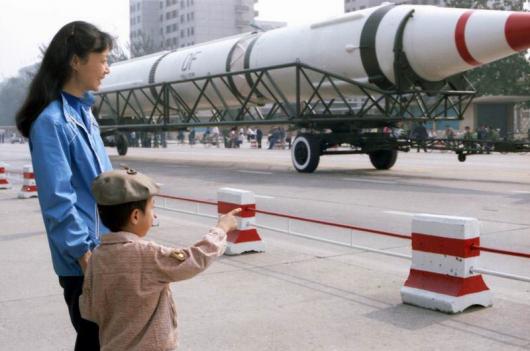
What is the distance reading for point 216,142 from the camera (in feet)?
163

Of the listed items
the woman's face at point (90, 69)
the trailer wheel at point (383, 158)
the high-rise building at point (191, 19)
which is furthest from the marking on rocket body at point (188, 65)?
the high-rise building at point (191, 19)

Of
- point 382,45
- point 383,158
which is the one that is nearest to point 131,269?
point 382,45

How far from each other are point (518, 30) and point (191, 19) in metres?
118

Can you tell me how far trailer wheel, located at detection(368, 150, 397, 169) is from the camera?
58.7 feet

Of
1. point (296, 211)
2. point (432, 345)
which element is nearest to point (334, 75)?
point (296, 211)

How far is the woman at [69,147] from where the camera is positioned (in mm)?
2559

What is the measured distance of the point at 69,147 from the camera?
269 centimetres

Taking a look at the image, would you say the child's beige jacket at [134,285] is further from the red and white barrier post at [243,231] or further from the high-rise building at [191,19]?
the high-rise building at [191,19]

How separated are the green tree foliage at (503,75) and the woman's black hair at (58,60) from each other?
50.5 metres

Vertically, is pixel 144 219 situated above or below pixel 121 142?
above

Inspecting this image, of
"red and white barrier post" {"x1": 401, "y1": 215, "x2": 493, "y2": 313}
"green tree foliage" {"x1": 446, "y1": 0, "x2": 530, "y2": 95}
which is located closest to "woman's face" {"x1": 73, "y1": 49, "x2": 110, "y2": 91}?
"red and white barrier post" {"x1": 401, "y1": 215, "x2": 493, "y2": 313}

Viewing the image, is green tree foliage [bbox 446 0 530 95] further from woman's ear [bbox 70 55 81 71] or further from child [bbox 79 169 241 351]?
child [bbox 79 169 241 351]

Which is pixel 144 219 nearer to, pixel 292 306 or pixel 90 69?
pixel 90 69

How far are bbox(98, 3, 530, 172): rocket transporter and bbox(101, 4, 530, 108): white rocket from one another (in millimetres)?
22
